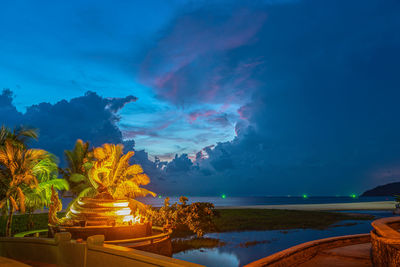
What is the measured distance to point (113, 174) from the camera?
40.5ft

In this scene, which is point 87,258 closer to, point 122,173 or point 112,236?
point 112,236

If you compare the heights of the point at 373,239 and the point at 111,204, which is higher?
the point at 111,204

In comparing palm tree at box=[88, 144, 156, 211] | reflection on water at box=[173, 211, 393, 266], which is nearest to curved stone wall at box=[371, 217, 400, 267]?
palm tree at box=[88, 144, 156, 211]

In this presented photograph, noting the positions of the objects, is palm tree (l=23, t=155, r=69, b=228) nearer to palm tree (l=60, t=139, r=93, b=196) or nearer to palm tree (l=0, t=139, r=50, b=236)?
palm tree (l=0, t=139, r=50, b=236)

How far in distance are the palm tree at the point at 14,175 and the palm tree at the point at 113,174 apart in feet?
23.5

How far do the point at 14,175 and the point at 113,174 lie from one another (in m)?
8.03

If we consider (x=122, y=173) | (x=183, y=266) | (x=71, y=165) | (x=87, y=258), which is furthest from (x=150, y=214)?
(x=71, y=165)

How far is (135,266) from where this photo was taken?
520 cm

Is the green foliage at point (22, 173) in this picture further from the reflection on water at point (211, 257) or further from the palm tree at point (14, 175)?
the reflection on water at point (211, 257)

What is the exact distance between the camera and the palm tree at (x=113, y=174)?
11187mm

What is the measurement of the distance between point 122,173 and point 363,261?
30.8ft

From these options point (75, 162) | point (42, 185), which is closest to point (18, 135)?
point (42, 185)

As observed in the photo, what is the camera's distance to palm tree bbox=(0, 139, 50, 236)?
1644 centimetres

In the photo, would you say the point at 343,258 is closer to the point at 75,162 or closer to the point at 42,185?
the point at 42,185
